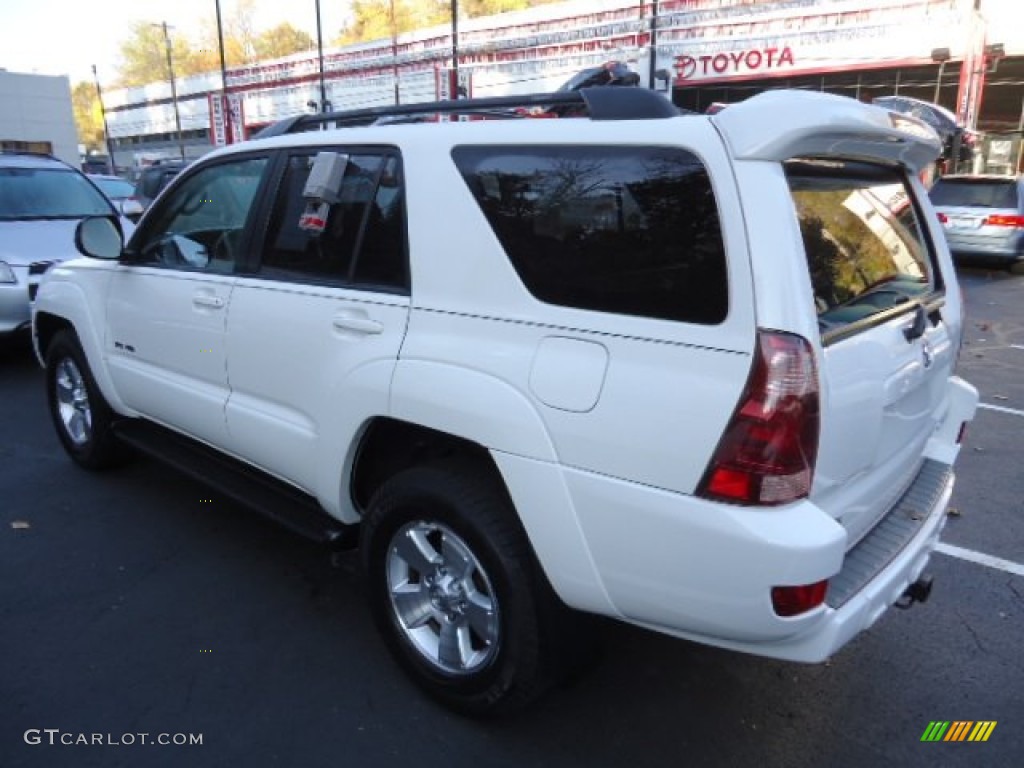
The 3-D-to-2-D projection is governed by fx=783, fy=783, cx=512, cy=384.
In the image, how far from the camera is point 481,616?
249 cm

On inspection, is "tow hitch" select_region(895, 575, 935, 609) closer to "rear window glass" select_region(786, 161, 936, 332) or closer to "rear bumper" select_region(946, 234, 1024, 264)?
"rear window glass" select_region(786, 161, 936, 332)

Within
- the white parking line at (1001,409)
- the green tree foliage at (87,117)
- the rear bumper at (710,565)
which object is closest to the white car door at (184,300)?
the rear bumper at (710,565)

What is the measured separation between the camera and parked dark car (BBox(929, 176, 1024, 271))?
500 inches

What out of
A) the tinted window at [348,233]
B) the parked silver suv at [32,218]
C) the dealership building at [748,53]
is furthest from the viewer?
the dealership building at [748,53]

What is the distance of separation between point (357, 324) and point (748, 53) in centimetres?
2701

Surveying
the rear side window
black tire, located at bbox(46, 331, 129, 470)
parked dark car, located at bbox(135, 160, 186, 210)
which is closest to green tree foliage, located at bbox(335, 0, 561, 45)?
parked dark car, located at bbox(135, 160, 186, 210)

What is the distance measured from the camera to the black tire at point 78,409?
4.39 meters

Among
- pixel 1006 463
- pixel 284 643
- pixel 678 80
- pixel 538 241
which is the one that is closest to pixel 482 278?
pixel 538 241

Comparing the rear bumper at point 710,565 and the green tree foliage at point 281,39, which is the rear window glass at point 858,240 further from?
the green tree foliage at point 281,39

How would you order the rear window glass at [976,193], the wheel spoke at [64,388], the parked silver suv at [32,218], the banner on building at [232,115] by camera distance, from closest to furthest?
1. the wheel spoke at [64,388]
2. the parked silver suv at [32,218]
3. the rear window glass at [976,193]
4. the banner on building at [232,115]

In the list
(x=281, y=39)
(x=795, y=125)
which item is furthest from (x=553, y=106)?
(x=281, y=39)

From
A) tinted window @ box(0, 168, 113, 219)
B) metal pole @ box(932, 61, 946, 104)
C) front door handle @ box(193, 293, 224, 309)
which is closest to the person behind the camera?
front door handle @ box(193, 293, 224, 309)

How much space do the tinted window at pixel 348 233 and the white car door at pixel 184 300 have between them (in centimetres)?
25

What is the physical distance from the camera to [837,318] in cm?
214
